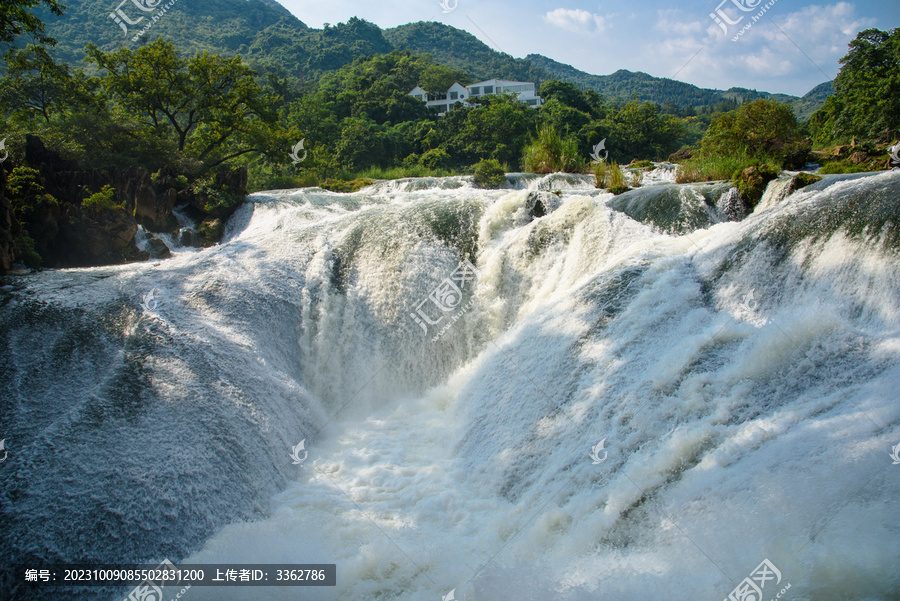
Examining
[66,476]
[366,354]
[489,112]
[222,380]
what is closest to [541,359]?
[366,354]

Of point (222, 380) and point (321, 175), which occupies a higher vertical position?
point (321, 175)

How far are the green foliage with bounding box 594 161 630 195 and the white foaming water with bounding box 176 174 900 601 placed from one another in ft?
7.60

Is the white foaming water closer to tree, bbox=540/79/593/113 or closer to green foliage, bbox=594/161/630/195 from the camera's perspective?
green foliage, bbox=594/161/630/195

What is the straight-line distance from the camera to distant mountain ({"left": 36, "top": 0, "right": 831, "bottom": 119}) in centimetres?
5950

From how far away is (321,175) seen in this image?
24.5 meters

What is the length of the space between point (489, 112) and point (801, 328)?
91.7ft

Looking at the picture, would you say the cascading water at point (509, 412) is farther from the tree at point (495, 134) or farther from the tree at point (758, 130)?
the tree at point (495, 134)

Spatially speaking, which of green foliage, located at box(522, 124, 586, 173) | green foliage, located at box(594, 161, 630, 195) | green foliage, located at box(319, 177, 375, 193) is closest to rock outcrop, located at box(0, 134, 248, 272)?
green foliage, located at box(319, 177, 375, 193)

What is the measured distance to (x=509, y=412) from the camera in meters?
5.54

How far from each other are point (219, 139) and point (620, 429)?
59.5ft

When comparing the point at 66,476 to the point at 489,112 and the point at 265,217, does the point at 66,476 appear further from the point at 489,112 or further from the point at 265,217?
the point at 489,112

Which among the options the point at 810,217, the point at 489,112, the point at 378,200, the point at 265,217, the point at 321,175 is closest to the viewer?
the point at 810,217

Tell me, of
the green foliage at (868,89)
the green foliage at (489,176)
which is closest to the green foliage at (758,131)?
the green foliage at (489,176)

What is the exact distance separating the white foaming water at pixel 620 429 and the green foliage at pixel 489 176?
9733 mm
